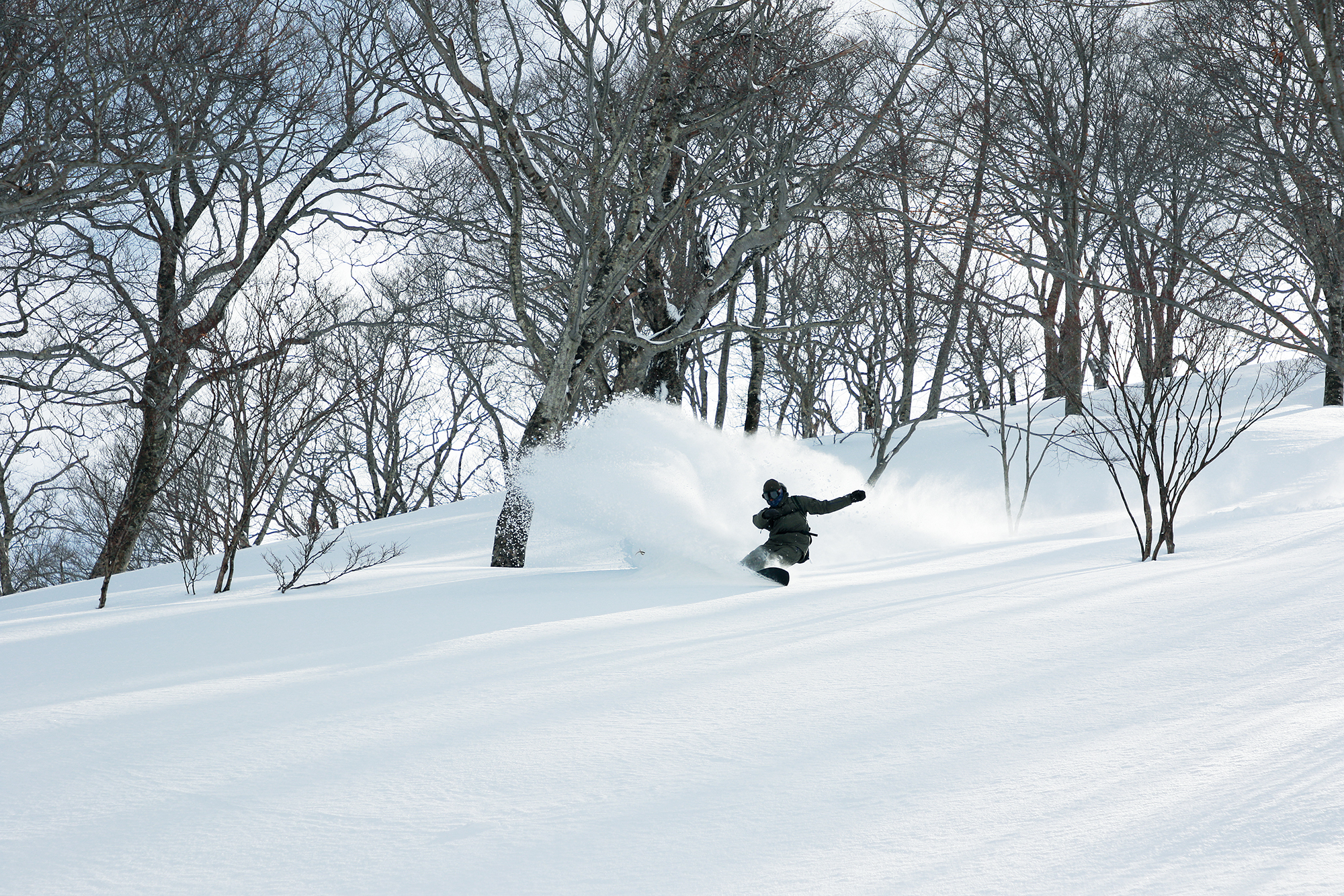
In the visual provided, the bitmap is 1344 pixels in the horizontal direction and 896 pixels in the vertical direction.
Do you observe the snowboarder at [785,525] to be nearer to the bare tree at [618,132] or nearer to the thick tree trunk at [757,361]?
the bare tree at [618,132]

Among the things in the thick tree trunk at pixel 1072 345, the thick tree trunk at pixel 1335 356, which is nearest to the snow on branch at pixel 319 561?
the thick tree trunk at pixel 1072 345

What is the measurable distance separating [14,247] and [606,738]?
36.0 ft

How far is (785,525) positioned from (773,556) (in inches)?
10.9

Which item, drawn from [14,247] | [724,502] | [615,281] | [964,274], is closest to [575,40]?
[615,281]

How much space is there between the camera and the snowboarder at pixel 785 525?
23.3 ft

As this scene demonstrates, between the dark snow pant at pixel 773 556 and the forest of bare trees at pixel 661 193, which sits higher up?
the forest of bare trees at pixel 661 193

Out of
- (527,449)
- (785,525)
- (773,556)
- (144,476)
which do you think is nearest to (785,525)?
(785,525)

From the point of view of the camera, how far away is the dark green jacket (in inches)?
283

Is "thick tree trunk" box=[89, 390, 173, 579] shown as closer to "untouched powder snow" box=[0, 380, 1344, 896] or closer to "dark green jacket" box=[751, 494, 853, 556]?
"untouched powder snow" box=[0, 380, 1344, 896]

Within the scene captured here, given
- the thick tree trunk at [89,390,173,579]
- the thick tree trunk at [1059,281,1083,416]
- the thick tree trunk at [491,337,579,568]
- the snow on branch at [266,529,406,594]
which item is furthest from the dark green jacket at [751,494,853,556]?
the thick tree trunk at [89,390,173,579]

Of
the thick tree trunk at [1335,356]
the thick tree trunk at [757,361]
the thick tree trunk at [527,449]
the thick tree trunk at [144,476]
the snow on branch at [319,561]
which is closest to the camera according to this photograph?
the snow on branch at [319,561]

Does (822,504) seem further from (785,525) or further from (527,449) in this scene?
(527,449)

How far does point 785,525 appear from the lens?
23.6ft

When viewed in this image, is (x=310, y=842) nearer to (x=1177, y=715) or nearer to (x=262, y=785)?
(x=262, y=785)
